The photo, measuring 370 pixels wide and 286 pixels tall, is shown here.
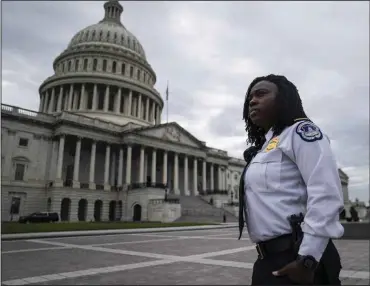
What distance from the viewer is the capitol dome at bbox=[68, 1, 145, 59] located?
239 ft

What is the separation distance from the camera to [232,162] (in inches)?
3081

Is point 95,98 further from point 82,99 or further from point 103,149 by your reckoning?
point 103,149

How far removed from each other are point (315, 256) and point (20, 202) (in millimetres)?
49208

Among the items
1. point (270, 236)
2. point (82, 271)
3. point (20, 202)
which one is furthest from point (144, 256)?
point (20, 202)

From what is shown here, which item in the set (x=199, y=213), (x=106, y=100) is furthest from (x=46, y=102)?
(x=199, y=213)

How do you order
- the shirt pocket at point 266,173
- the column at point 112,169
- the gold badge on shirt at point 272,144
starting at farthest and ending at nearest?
1. the column at point 112,169
2. the gold badge on shirt at point 272,144
3. the shirt pocket at point 266,173

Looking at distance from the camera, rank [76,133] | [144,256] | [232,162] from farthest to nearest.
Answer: [232,162]
[76,133]
[144,256]

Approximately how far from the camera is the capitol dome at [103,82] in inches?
2520

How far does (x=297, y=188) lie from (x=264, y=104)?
0.75 meters

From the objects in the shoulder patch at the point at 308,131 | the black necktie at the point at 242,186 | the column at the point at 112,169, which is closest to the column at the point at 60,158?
the column at the point at 112,169

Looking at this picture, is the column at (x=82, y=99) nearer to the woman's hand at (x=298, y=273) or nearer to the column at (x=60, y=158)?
the column at (x=60, y=158)

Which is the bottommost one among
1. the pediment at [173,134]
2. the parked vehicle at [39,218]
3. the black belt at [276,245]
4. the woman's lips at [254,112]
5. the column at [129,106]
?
the parked vehicle at [39,218]

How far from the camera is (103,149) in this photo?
56500 mm

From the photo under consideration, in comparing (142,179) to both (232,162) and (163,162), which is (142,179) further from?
(232,162)
